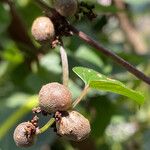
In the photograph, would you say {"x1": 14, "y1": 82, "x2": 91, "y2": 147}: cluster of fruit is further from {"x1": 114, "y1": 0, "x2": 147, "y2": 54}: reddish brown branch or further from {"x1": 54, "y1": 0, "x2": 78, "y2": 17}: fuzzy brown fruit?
{"x1": 114, "y1": 0, "x2": 147, "y2": 54}: reddish brown branch

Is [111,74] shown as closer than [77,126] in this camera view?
No

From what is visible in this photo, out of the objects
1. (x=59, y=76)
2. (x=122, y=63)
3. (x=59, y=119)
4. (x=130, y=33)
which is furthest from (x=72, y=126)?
(x=130, y=33)

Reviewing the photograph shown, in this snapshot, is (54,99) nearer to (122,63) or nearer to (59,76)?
(122,63)

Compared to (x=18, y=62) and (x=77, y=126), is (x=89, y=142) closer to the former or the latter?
(x=18, y=62)

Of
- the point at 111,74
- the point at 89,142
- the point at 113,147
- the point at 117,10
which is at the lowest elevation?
the point at 113,147

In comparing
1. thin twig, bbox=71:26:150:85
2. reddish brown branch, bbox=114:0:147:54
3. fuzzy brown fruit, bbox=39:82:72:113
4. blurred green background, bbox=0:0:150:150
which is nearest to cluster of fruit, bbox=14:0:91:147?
fuzzy brown fruit, bbox=39:82:72:113

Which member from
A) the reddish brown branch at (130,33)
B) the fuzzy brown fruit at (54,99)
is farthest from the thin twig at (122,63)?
the reddish brown branch at (130,33)

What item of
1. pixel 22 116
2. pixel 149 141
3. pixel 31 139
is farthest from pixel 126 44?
pixel 31 139
